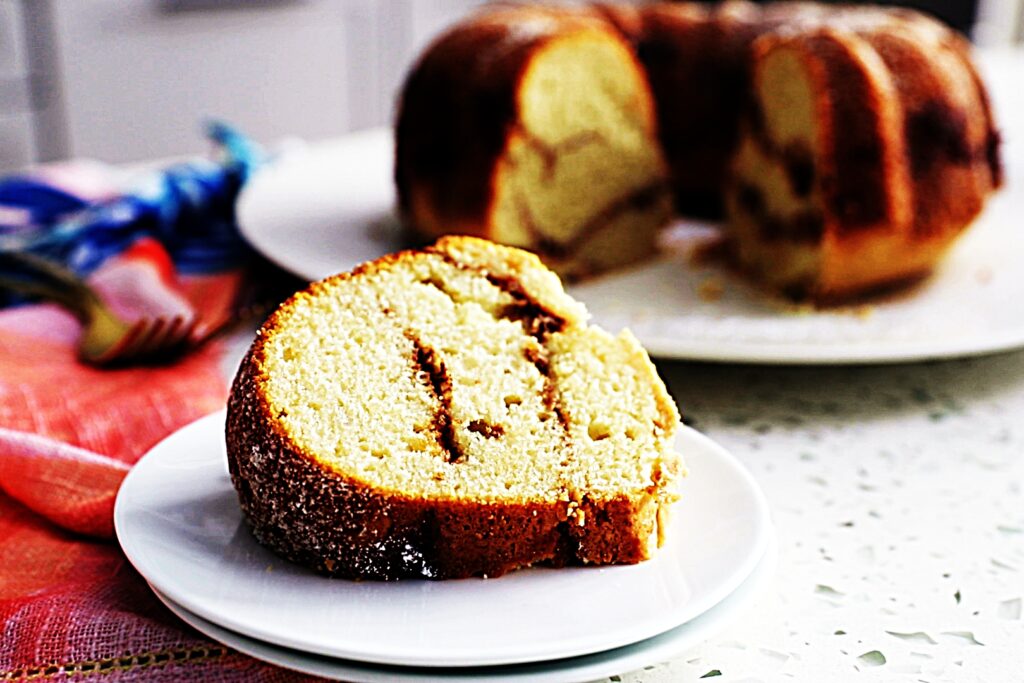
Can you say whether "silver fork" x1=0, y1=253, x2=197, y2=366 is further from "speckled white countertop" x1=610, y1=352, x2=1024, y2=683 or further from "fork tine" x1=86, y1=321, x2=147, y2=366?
"speckled white countertop" x1=610, y1=352, x2=1024, y2=683

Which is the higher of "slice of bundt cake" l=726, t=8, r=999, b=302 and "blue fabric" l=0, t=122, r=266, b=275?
"slice of bundt cake" l=726, t=8, r=999, b=302

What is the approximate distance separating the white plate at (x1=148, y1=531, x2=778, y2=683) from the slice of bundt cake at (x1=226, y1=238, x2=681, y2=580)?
0.33 feet

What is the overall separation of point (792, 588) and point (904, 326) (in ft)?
2.46

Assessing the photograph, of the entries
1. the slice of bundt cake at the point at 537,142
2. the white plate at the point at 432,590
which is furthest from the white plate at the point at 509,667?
the slice of bundt cake at the point at 537,142

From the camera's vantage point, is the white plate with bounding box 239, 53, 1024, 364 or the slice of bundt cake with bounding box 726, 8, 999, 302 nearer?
the white plate with bounding box 239, 53, 1024, 364

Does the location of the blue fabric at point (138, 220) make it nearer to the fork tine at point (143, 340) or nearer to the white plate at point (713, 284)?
the white plate at point (713, 284)

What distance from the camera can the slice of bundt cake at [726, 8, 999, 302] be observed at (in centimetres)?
182

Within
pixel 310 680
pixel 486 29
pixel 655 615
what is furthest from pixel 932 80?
pixel 310 680

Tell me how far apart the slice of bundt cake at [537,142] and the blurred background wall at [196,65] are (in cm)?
233

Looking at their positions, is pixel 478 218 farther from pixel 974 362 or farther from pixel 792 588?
pixel 792 588

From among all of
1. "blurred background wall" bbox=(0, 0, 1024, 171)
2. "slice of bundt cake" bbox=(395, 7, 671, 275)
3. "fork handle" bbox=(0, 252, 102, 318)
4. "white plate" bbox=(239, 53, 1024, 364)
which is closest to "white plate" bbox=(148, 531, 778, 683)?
"white plate" bbox=(239, 53, 1024, 364)

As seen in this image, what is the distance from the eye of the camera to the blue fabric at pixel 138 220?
1888mm

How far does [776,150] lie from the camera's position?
6.53ft

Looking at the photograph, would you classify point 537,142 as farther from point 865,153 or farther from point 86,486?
point 86,486
